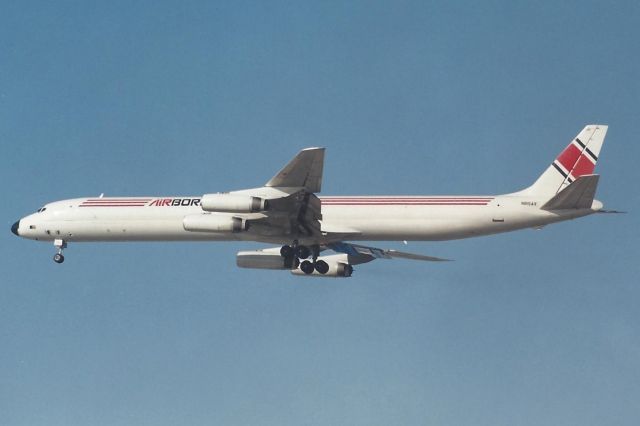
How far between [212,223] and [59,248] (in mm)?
10102

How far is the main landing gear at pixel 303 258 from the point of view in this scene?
146ft

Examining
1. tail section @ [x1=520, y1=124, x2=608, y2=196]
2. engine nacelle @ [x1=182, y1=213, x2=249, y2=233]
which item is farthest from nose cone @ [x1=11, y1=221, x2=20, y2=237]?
tail section @ [x1=520, y1=124, x2=608, y2=196]

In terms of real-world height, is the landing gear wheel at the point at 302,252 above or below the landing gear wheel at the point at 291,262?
above

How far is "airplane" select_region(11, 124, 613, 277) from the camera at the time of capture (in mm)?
39375

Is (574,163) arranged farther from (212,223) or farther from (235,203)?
(212,223)

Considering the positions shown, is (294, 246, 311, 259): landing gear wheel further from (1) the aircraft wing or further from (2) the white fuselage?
(1) the aircraft wing

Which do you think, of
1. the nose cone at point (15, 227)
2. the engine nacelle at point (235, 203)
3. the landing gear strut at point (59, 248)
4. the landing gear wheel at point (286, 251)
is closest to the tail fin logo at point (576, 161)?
the landing gear wheel at point (286, 251)

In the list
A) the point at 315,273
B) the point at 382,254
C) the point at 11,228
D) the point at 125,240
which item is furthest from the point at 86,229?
the point at 382,254

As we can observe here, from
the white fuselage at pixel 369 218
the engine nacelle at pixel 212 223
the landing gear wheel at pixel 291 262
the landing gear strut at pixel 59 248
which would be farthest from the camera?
the landing gear strut at pixel 59 248

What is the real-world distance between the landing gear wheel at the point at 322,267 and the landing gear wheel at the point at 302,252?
2.81 ft

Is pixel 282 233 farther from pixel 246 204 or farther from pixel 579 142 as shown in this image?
pixel 579 142

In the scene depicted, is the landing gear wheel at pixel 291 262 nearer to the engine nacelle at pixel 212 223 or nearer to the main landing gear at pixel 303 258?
the main landing gear at pixel 303 258

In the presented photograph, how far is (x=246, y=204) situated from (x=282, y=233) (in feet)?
14.8

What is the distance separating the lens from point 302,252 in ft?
147
